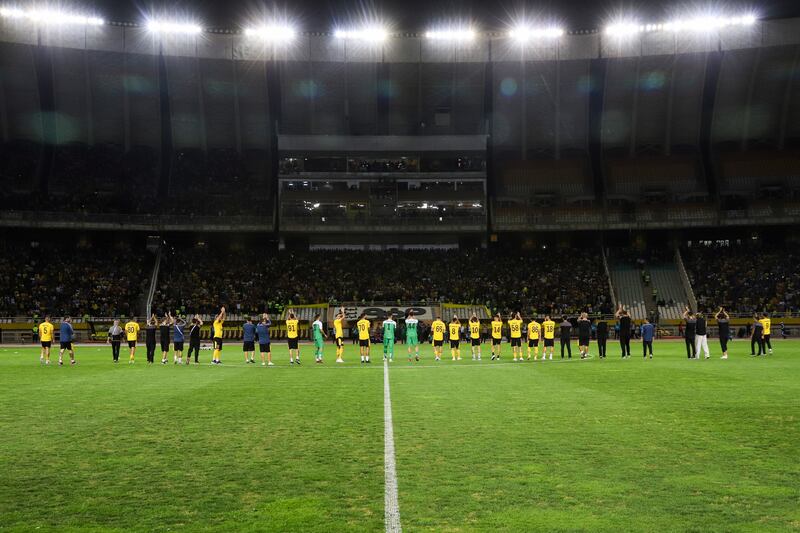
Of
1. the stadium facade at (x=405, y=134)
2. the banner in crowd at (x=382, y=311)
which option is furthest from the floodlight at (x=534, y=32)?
the banner in crowd at (x=382, y=311)

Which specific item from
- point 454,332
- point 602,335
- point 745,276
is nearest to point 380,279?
point 745,276

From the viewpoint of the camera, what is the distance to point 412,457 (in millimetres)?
8180

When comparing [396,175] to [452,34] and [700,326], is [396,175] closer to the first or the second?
[452,34]

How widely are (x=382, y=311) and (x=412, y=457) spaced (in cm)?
4652

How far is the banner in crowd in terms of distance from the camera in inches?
2131

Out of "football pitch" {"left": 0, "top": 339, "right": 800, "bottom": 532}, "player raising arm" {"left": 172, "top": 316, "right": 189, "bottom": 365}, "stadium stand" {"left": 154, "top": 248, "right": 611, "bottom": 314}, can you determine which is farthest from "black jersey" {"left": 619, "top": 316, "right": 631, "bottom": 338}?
"stadium stand" {"left": 154, "top": 248, "right": 611, "bottom": 314}

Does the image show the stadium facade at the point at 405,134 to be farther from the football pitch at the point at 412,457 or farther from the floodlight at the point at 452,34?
the football pitch at the point at 412,457

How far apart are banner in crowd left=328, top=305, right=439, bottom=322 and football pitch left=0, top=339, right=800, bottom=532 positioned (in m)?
37.7

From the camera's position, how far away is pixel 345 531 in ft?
17.9

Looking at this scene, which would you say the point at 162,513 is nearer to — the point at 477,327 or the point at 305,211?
Result: the point at 477,327

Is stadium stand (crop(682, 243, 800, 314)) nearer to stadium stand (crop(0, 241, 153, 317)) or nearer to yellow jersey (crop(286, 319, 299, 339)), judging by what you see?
yellow jersey (crop(286, 319, 299, 339))

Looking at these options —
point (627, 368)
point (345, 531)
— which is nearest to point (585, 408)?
point (345, 531)

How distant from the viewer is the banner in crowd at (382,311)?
54.1 meters

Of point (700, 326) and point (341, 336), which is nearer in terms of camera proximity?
point (700, 326)
